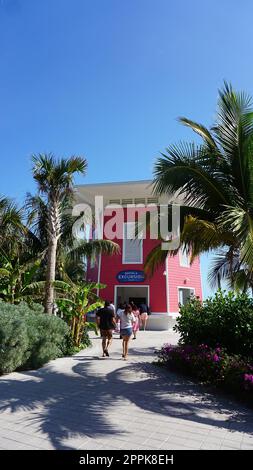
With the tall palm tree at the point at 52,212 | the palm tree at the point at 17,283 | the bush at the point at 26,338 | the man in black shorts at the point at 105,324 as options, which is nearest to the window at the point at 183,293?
the tall palm tree at the point at 52,212

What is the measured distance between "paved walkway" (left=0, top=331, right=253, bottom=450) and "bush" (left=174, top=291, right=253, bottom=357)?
1.10m

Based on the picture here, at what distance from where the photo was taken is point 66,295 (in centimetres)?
1397

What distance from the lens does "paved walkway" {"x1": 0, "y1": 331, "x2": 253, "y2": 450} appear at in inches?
180

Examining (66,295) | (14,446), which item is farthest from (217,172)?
(66,295)

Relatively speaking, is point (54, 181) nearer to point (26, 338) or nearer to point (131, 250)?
point (26, 338)

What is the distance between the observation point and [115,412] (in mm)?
5730

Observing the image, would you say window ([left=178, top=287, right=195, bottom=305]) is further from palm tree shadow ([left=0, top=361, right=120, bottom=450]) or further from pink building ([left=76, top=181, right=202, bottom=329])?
palm tree shadow ([left=0, top=361, right=120, bottom=450])

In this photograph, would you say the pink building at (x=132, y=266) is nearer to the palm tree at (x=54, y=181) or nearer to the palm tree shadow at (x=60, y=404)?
the palm tree at (x=54, y=181)

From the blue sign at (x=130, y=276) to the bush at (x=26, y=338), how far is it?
42.1ft

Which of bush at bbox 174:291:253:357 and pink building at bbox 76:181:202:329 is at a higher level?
pink building at bbox 76:181:202:329

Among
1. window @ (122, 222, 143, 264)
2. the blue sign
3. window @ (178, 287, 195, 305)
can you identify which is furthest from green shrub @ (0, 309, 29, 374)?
window @ (178, 287, 195, 305)
